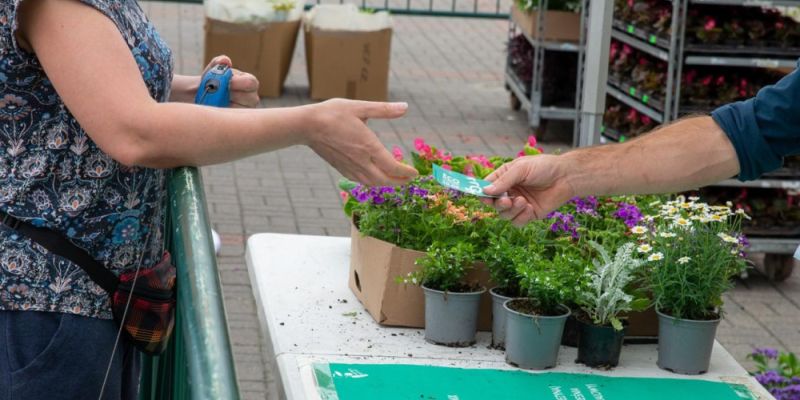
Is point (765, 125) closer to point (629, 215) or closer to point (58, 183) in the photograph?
point (629, 215)

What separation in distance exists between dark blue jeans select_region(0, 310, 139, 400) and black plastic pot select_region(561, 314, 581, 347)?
1.23 meters

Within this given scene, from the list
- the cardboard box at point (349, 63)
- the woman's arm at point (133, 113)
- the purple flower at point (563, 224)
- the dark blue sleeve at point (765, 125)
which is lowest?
the cardboard box at point (349, 63)

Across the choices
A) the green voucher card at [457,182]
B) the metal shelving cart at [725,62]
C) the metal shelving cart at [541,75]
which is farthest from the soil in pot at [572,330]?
the metal shelving cart at [541,75]

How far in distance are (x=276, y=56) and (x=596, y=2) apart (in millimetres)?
5844

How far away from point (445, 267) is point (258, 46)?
650cm

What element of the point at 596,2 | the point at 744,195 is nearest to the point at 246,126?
the point at 596,2

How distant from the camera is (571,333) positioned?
2.81 m

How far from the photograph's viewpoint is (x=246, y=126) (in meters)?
1.70

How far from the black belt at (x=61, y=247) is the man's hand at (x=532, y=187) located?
93 centimetres

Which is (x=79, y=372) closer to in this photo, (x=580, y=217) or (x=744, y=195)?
(x=580, y=217)

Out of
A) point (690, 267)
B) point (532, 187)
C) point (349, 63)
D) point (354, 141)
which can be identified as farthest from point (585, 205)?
point (349, 63)

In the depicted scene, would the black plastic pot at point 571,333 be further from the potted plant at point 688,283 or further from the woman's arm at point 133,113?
the woman's arm at point 133,113

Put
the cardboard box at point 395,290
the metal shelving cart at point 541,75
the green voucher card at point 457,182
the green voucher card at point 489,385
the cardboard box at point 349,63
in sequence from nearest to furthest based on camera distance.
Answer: the green voucher card at point 457,182
the green voucher card at point 489,385
the cardboard box at point 395,290
the metal shelving cart at point 541,75
the cardboard box at point 349,63

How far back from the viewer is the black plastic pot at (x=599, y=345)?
2658 mm
